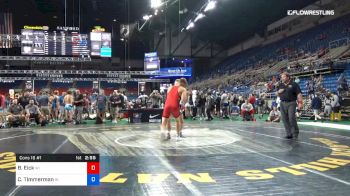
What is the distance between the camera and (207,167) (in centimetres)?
463

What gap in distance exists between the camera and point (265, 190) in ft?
11.3

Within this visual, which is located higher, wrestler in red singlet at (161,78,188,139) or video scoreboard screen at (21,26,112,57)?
video scoreboard screen at (21,26,112,57)

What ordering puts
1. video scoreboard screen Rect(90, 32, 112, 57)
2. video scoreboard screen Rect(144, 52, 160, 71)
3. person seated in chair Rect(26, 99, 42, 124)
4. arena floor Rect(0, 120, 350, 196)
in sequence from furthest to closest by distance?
video scoreboard screen Rect(144, 52, 160, 71) → video scoreboard screen Rect(90, 32, 112, 57) → person seated in chair Rect(26, 99, 42, 124) → arena floor Rect(0, 120, 350, 196)

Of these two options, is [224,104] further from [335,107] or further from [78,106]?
[78,106]

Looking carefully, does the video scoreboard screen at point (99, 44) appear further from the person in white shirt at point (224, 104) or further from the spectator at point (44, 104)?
the person in white shirt at point (224, 104)

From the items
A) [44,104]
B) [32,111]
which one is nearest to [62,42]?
[44,104]

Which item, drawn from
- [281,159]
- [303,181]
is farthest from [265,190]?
[281,159]

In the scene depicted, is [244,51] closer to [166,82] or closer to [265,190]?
[166,82]

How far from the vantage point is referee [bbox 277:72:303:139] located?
7.70 m

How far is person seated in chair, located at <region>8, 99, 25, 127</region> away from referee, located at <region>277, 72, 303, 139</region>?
32.6 ft

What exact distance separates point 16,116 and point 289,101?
10.2m

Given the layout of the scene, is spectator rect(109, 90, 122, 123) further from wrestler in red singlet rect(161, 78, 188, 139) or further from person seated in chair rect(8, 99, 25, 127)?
wrestler in red singlet rect(161, 78, 188, 139)

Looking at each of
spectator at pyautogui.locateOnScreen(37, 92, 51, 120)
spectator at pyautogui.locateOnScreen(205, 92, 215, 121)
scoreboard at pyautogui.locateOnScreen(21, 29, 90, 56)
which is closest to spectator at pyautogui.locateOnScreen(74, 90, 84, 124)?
spectator at pyautogui.locateOnScreen(37, 92, 51, 120)
